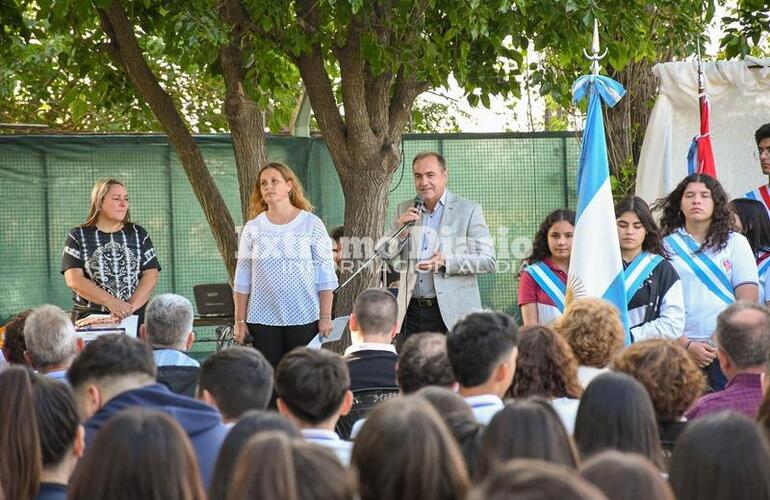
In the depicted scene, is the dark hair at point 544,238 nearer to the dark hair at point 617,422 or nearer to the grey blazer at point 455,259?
the grey blazer at point 455,259

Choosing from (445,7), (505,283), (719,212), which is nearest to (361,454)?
(719,212)

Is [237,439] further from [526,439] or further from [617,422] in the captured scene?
[617,422]

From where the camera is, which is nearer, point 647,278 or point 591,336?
point 591,336

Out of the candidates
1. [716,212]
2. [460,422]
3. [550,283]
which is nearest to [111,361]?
[460,422]

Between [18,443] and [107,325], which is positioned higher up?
[107,325]

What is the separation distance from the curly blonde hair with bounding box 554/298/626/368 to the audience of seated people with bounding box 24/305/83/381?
6.63ft

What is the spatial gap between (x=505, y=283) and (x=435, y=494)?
24.3 feet

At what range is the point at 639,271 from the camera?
6352mm

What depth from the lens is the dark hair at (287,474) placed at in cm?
217

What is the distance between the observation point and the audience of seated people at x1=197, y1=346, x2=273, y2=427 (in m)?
3.91

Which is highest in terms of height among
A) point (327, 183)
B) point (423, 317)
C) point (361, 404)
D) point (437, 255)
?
point (327, 183)

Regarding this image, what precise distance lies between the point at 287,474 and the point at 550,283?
14.8 ft

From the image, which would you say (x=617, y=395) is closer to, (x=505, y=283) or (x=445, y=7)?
(x=445, y=7)

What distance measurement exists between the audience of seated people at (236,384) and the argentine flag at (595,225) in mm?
2716
